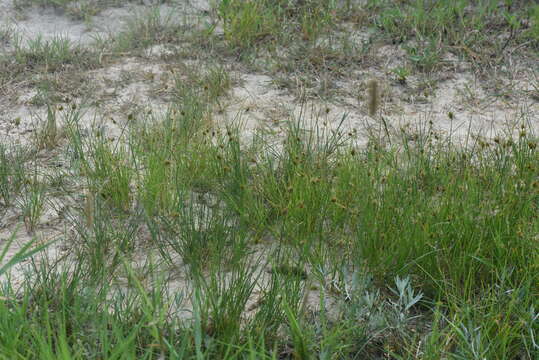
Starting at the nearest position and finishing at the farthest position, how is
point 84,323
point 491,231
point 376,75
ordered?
point 84,323 → point 491,231 → point 376,75

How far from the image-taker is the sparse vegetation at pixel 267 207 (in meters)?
1.94

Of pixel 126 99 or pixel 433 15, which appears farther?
pixel 433 15

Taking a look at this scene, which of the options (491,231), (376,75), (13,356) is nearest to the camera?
(13,356)

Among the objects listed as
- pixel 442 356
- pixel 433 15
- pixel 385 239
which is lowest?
pixel 442 356

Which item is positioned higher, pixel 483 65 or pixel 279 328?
pixel 483 65

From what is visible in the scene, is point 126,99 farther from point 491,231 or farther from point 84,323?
point 491,231

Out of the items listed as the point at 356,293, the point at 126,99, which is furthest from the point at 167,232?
the point at 126,99

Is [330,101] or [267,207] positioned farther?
[330,101]

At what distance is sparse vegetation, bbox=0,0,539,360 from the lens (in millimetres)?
1938

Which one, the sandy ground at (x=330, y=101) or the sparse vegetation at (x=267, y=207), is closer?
the sparse vegetation at (x=267, y=207)

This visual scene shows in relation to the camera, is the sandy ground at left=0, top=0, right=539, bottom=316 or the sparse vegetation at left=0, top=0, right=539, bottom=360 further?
the sandy ground at left=0, top=0, right=539, bottom=316

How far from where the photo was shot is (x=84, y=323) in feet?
6.50

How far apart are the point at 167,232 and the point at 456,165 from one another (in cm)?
140

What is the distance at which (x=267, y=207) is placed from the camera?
2.82 metres
